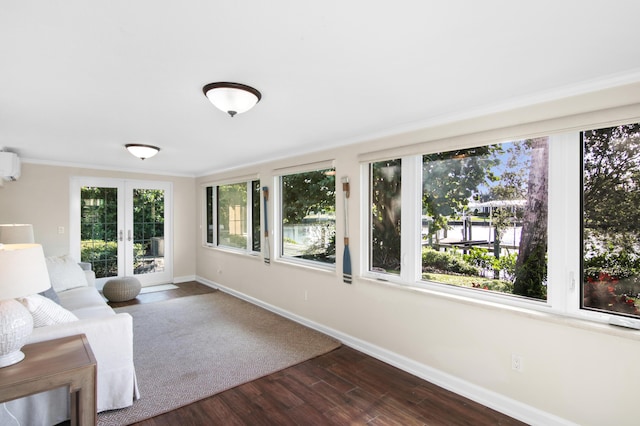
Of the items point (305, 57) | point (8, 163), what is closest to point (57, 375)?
point (305, 57)

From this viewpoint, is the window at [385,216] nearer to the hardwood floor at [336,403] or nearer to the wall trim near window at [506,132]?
the wall trim near window at [506,132]

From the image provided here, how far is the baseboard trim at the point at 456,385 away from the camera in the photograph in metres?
2.24

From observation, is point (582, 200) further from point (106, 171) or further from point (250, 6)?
point (106, 171)

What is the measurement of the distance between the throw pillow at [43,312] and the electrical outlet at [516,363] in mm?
3232

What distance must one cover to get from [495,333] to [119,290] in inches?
207

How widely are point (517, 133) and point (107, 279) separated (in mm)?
6401

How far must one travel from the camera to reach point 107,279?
18.9ft

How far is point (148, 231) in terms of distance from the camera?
20.5 feet

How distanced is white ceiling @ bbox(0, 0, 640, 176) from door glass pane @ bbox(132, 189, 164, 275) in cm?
331

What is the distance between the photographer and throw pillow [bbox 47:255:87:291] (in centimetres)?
395

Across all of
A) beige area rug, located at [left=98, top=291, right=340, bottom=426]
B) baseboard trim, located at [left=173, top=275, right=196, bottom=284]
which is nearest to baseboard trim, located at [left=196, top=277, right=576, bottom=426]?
beige area rug, located at [left=98, top=291, right=340, bottom=426]

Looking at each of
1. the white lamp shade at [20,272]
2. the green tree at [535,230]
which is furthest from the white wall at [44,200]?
the green tree at [535,230]

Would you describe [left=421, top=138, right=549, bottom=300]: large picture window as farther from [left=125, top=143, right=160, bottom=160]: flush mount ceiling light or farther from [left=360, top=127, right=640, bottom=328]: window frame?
[left=125, top=143, right=160, bottom=160]: flush mount ceiling light

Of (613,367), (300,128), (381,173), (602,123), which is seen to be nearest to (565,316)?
(613,367)
